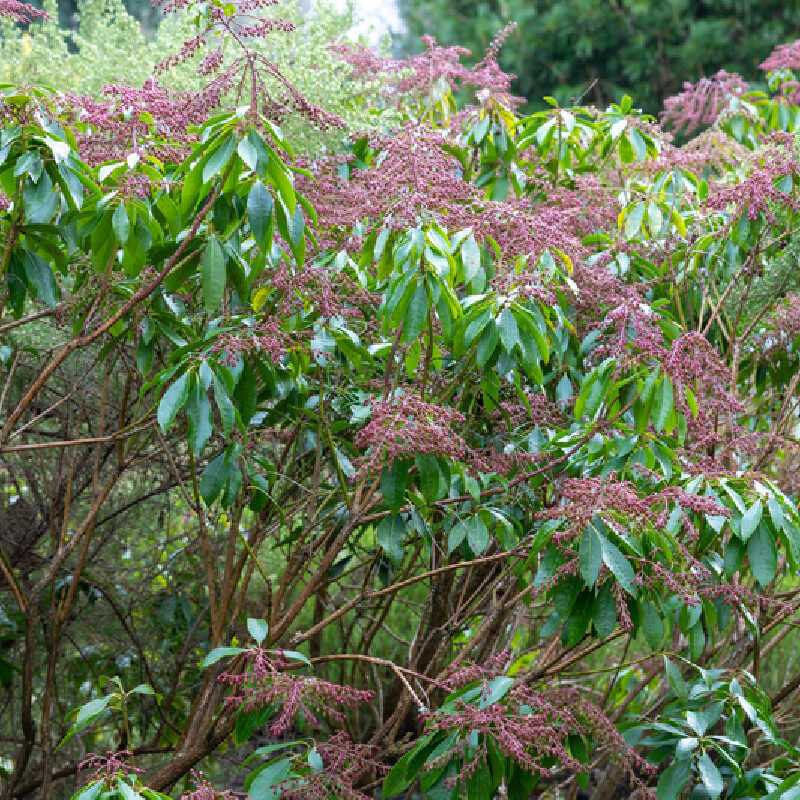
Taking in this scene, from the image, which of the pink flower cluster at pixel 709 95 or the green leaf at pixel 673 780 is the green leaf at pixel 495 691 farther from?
the pink flower cluster at pixel 709 95

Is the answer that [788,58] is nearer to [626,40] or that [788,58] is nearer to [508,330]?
[508,330]

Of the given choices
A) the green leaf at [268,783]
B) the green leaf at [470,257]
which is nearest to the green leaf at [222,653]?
the green leaf at [268,783]

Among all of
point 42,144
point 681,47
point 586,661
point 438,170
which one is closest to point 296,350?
point 438,170

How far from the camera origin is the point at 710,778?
2.88 metres

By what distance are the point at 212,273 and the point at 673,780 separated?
1.69 m

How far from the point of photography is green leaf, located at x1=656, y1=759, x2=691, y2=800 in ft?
9.66

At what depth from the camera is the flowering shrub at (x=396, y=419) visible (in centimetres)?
277

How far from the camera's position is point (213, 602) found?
358cm

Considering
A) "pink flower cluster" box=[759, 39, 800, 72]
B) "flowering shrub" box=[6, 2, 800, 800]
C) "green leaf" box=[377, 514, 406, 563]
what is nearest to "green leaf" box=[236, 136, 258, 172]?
"flowering shrub" box=[6, 2, 800, 800]

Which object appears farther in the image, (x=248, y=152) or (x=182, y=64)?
(x=182, y=64)

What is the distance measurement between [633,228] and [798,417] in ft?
3.82

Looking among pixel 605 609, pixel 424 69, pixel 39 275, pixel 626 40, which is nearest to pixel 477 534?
pixel 605 609

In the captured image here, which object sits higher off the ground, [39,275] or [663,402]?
[39,275]

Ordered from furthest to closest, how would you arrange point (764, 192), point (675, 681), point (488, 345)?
1. point (764, 192)
2. point (675, 681)
3. point (488, 345)
